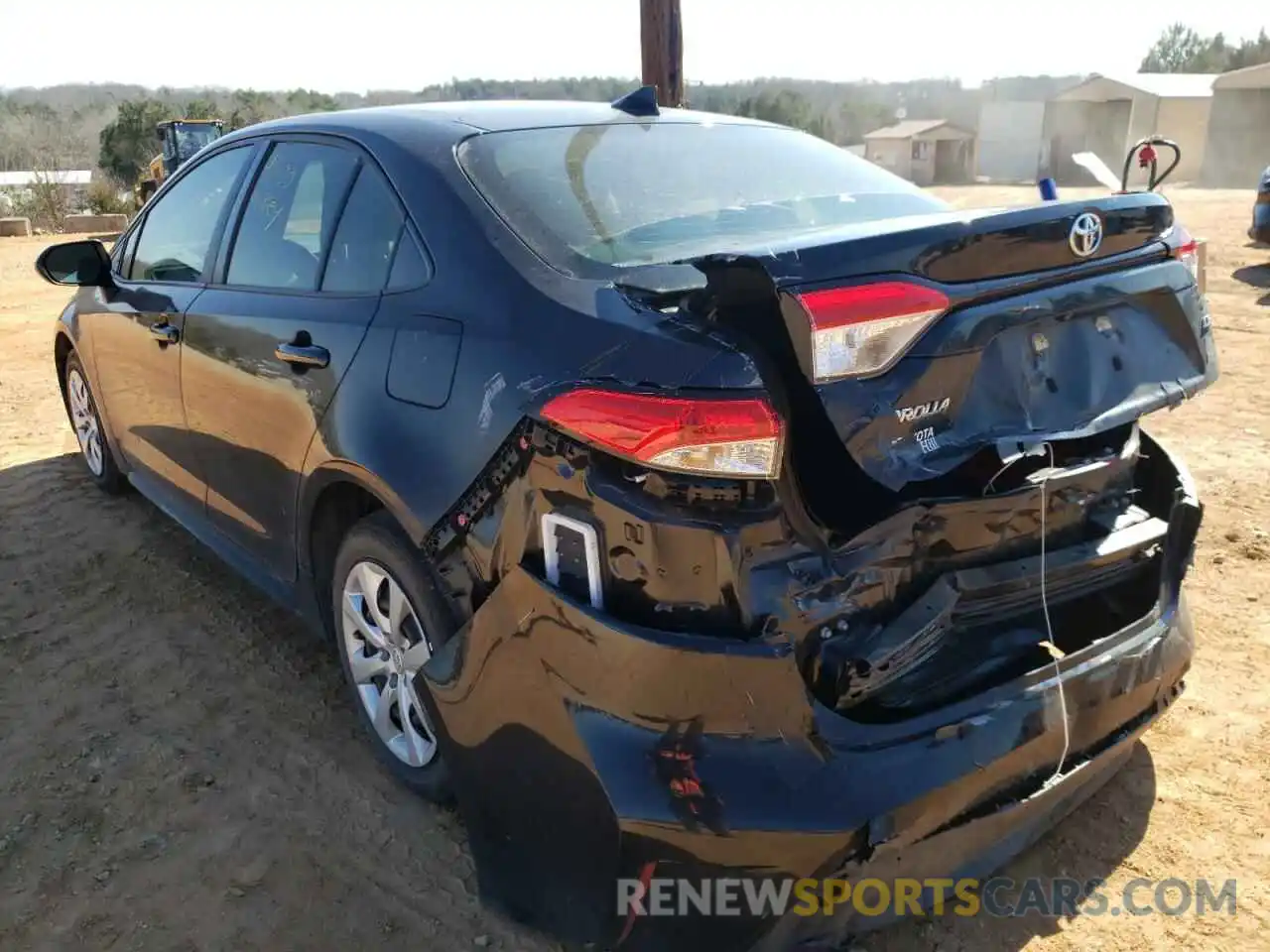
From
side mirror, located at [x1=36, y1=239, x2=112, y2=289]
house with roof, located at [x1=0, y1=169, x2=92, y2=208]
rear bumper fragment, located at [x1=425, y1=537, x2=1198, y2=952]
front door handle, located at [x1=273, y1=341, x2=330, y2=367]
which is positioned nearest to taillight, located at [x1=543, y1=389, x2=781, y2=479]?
rear bumper fragment, located at [x1=425, y1=537, x2=1198, y2=952]

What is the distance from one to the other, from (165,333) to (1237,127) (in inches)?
1664

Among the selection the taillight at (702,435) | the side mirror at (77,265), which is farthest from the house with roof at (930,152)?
the taillight at (702,435)

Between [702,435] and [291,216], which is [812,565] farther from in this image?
[291,216]

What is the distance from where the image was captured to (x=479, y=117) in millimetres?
2779

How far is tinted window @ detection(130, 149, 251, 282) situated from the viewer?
11.3 feet

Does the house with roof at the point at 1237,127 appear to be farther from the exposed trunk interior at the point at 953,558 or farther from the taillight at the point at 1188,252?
the exposed trunk interior at the point at 953,558

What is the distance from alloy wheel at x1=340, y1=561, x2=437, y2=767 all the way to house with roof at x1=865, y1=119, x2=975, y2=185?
42780 mm

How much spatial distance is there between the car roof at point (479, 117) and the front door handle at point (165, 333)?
79cm

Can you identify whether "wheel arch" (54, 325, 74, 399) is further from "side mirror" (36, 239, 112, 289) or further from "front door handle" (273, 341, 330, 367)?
"front door handle" (273, 341, 330, 367)

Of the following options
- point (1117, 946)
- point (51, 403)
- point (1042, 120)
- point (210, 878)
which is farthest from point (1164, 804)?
point (1042, 120)

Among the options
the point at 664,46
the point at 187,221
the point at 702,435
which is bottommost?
the point at 702,435

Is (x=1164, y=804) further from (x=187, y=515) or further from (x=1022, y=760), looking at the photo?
(x=187, y=515)

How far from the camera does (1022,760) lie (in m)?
1.94

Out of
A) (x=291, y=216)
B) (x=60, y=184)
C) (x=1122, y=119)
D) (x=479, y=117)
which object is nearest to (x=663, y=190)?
(x=479, y=117)
